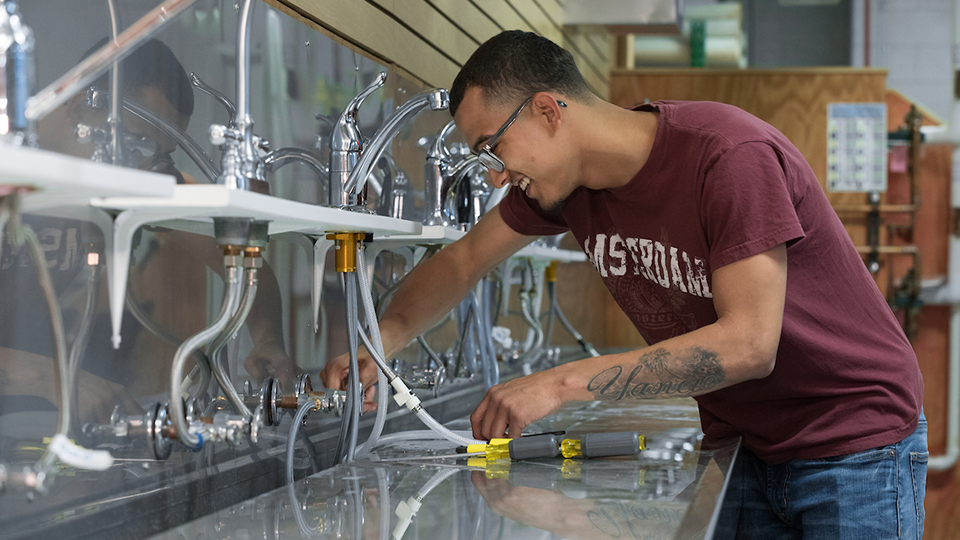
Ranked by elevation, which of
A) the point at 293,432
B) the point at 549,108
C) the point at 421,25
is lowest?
the point at 293,432

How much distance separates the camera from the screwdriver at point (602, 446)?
3.75 feet

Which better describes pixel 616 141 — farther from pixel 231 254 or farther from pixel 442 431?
pixel 231 254

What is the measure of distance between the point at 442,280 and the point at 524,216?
193 millimetres

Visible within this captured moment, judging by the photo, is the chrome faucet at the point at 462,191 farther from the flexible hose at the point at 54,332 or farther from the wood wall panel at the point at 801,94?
the wood wall panel at the point at 801,94

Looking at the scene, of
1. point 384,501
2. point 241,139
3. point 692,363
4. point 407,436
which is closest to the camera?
point 241,139

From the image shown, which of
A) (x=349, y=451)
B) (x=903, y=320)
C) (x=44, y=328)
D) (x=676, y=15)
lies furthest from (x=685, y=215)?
(x=903, y=320)

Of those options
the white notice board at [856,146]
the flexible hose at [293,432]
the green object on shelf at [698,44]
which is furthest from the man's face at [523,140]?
the green object on shelf at [698,44]

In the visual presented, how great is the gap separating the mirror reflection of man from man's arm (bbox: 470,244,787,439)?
15.1 inches

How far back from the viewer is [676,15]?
3.29m

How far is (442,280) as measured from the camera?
1410 millimetres

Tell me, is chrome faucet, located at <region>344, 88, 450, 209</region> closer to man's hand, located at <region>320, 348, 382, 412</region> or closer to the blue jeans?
man's hand, located at <region>320, 348, 382, 412</region>

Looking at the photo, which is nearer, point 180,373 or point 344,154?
point 180,373

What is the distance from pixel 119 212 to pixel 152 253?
0.18 m

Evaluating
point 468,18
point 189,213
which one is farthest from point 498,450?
point 468,18
